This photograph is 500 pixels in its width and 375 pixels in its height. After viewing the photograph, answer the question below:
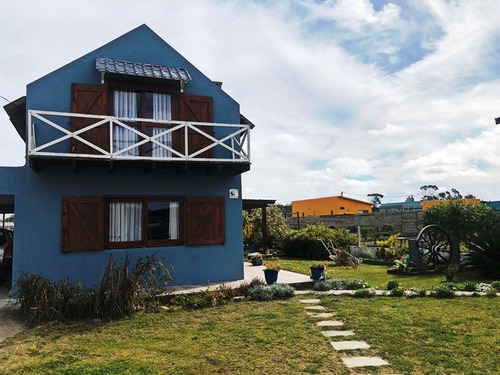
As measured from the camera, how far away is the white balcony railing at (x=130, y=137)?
841cm

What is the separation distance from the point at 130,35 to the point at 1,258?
21.9 feet

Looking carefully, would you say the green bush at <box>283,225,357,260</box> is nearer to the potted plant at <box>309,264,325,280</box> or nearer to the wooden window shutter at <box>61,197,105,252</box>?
the potted plant at <box>309,264,325,280</box>

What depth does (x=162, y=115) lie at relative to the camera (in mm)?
10047

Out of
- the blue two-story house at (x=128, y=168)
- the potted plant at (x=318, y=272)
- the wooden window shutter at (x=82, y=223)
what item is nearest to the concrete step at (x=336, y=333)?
the potted plant at (x=318, y=272)

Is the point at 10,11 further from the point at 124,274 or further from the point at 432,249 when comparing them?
the point at 432,249

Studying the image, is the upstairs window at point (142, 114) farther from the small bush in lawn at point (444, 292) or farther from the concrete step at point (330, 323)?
the small bush in lawn at point (444, 292)

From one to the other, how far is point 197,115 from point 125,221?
3.34m

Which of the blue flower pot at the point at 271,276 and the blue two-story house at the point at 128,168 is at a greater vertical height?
the blue two-story house at the point at 128,168

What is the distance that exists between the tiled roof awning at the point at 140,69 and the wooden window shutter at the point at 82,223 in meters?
3.11

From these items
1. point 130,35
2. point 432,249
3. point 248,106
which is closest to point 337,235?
point 432,249

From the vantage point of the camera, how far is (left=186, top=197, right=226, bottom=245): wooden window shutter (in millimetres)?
10016

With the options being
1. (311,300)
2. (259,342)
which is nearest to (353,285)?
(311,300)

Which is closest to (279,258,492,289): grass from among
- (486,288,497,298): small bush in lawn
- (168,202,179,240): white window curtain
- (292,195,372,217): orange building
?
(486,288,497,298): small bush in lawn

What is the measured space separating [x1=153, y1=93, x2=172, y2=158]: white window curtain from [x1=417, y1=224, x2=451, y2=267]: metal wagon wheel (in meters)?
8.58
